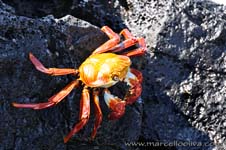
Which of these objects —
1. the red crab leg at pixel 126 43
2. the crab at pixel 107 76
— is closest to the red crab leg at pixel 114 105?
the crab at pixel 107 76

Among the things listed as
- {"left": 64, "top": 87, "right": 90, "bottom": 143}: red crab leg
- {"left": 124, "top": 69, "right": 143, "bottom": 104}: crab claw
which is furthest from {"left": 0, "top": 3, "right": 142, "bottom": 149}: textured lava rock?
{"left": 124, "top": 69, "right": 143, "bottom": 104}: crab claw

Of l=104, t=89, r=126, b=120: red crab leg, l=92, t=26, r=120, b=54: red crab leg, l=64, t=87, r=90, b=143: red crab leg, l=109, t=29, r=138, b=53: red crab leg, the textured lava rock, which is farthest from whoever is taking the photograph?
l=109, t=29, r=138, b=53: red crab leg

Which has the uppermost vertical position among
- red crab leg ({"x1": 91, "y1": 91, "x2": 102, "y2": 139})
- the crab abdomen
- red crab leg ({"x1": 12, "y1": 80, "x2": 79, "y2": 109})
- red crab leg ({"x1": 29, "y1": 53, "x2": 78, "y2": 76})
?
red crab leg ({"x1": 29, "y1": 53, "x2": 78, "y2": 76})

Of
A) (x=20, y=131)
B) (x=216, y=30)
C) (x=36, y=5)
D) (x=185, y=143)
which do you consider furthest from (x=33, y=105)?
(x=216, y=30)

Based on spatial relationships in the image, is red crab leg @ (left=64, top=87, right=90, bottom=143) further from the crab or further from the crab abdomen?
the crab abdomen

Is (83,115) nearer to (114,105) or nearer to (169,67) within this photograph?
(114,105)

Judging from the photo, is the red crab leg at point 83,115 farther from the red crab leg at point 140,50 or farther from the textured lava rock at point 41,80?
the red crab leg at point 140,50

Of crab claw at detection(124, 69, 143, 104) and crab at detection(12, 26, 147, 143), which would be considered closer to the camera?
crab at detection(12, 26, 147, 143)

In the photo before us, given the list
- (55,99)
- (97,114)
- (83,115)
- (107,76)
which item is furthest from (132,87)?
(55,99)

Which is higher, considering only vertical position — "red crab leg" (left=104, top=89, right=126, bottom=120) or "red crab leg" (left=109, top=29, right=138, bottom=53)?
"red crab leg" (left=109, top=29, right=138, bottom=53)
